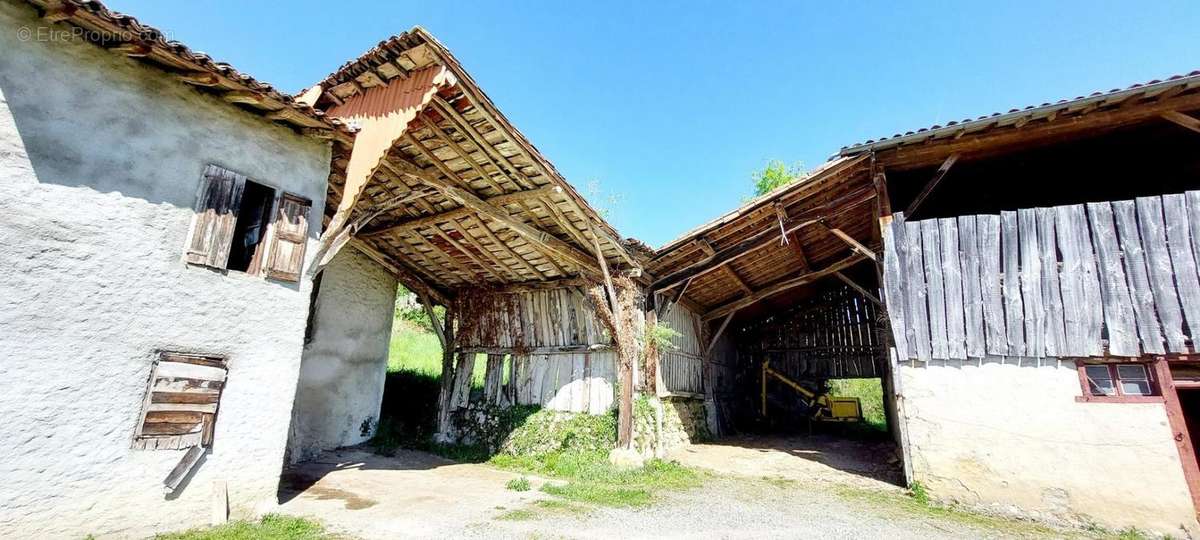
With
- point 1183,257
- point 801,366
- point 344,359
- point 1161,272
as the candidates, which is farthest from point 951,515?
point 344,359

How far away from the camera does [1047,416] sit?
6500mm

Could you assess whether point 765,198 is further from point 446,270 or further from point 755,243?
point 446,270

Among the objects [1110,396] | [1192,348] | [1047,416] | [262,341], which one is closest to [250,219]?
[262,341]

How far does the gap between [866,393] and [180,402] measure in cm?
2549

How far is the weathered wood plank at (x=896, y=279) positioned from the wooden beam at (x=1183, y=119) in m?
3.15

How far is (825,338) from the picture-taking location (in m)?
15.6

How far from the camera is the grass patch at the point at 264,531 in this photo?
4.72 metres

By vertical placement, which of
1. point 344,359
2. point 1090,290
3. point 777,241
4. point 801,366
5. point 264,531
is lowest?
point 264,531

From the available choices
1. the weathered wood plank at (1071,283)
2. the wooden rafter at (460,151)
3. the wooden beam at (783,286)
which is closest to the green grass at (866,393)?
the wooden beam at (783,286)

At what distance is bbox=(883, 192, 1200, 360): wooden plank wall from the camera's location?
249 inches

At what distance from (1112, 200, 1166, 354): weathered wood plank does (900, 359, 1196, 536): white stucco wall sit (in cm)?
80

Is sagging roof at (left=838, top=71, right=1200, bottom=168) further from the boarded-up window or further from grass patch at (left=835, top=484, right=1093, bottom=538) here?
the boarded-up window

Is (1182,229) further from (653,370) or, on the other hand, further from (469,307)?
(469,307)

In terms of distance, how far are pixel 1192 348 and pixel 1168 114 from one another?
2.97 meters
